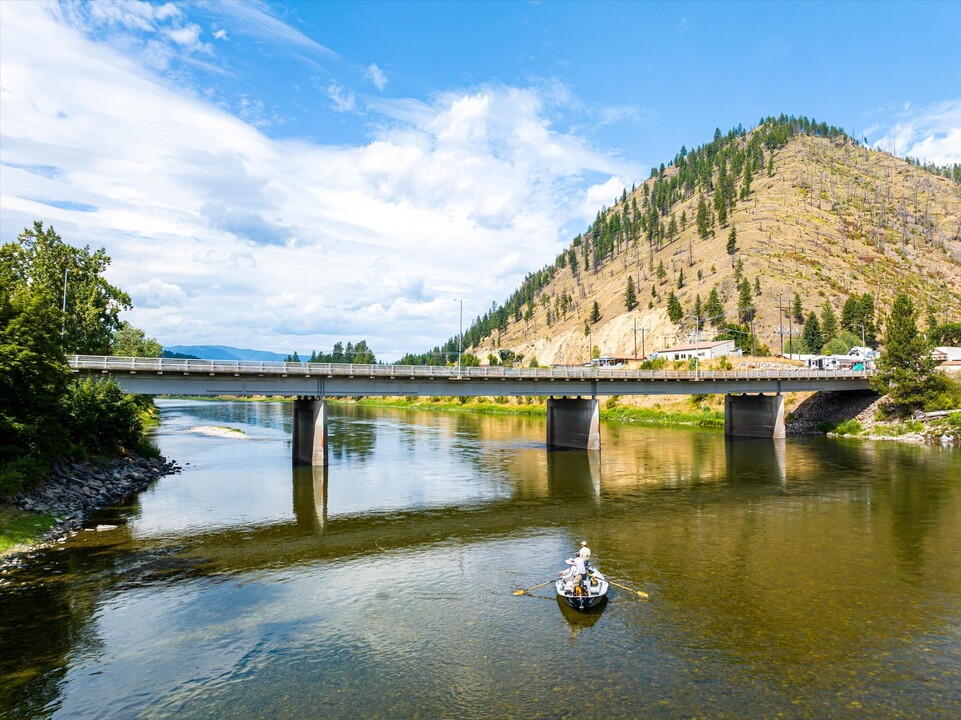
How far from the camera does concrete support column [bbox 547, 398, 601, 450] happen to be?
77.2 meters

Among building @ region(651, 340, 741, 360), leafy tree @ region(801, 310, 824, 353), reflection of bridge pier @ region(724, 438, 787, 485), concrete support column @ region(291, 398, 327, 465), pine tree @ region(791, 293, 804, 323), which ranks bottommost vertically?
reflection of bridge pier @ region(724, 438, 787, 485)

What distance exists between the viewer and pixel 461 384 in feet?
238

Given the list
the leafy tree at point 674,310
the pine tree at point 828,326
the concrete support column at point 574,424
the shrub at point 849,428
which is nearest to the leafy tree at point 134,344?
the concrete support column at point 574,424

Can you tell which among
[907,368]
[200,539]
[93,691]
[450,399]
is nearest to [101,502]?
[200,539]

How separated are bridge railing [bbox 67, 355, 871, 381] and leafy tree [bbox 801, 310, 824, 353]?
68112mm

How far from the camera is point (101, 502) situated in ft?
149

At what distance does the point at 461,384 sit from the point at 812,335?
12643 cm

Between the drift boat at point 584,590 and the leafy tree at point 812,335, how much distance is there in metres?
155

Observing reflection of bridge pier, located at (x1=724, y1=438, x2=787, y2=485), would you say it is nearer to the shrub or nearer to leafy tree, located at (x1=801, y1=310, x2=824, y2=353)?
the shrub

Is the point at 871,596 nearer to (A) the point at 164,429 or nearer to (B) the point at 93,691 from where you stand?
(B) the point at 93,691

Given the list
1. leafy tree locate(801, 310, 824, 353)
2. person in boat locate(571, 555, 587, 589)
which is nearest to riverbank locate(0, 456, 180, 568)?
person in boat locate(571, 555, 587, 589)

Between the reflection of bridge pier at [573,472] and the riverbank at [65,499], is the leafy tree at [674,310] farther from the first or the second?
the riverbank at [65,499]

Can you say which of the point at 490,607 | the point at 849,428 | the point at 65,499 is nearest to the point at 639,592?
the point at 490,607

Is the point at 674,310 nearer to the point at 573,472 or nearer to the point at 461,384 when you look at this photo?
the point at 461,384
